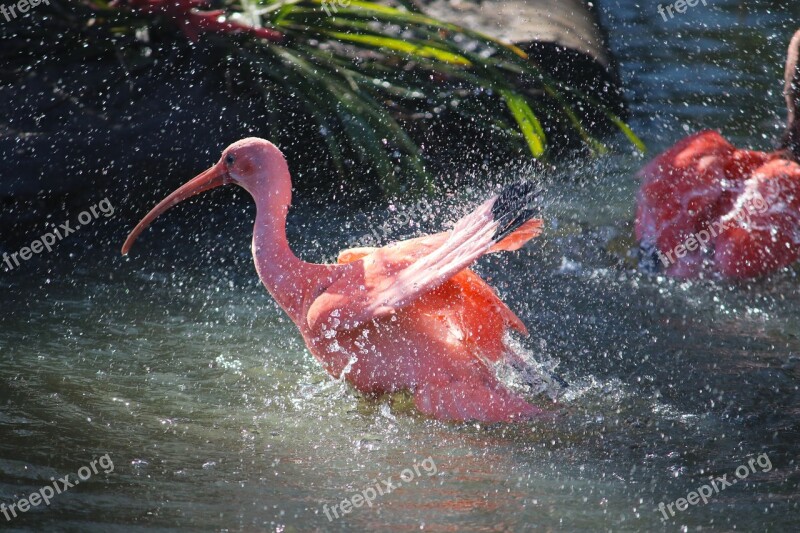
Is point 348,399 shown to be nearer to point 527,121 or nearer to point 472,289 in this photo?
point 472,289

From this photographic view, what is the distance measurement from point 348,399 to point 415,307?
50cm

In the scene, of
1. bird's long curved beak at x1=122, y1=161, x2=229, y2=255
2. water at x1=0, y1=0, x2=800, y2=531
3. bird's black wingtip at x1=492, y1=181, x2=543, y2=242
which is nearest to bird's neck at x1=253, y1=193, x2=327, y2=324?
bird's long curved beak at x1=122, y1=161, x2=229, y2=255

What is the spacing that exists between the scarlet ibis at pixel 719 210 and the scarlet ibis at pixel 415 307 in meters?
1.41

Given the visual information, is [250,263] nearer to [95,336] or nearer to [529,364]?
[95,336]

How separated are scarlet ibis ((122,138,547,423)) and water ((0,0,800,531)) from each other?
5.5 inches

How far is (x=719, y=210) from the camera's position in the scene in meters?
4.86

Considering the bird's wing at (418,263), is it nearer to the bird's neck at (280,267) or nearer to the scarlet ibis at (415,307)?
the scarlet ibis at (415,307)

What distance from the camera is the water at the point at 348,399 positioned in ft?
9.69

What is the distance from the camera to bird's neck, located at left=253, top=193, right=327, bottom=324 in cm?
391

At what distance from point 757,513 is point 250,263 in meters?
3.26

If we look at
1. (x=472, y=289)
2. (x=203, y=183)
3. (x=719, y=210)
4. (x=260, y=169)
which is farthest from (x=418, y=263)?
(x=719, y=210)

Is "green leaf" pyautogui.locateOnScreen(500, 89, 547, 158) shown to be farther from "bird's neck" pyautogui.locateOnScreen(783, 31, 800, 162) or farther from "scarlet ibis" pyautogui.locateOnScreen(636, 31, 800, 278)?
"bird's neck" pyautogui.locateOnScreen(783, 31, 800, 162)

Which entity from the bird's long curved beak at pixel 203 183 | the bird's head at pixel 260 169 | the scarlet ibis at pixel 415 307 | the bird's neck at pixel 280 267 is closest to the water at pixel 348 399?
the scarlet ibis at pixel 415 307

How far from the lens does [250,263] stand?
5453 mm
